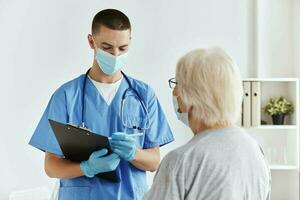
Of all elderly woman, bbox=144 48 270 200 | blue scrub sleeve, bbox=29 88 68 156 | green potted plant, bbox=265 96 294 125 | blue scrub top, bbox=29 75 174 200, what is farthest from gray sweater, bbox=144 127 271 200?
green potted plant, bbox=265 96 294 125

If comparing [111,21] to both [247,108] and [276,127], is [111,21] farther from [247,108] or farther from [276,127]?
[276,127]

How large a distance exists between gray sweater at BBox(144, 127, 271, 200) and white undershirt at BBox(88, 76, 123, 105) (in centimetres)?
69

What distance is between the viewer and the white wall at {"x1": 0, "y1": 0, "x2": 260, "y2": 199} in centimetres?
345

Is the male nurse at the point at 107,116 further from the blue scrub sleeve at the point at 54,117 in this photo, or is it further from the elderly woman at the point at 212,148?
the elderly woman at the point at 212,148

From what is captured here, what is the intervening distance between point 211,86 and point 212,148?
16 cm

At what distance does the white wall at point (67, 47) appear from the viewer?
11.3ft

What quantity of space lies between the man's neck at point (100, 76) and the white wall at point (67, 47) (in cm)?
152

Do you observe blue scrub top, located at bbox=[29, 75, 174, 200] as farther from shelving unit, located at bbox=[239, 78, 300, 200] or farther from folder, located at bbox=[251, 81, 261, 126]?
shelving unit, located at bbox=[239, 78, 300, 200]

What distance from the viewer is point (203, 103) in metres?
1.42

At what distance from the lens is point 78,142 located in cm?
183

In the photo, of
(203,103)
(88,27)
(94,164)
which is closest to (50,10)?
(88,27)

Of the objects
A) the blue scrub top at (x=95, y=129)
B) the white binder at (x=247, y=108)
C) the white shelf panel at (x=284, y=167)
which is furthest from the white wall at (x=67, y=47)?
the blue scrub top at (x=95, y=129)

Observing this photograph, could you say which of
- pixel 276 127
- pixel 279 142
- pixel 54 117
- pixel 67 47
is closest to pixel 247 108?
pixel 276 127

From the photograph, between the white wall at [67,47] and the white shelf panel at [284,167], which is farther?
the white shelf panel at [284,167]
